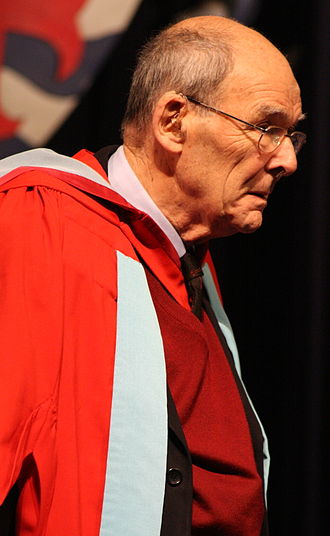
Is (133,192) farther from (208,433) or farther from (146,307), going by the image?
(208,433)

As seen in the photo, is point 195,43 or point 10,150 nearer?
point 195,43

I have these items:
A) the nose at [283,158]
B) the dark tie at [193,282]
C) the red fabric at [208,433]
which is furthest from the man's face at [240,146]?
the red fabric at [208,433]

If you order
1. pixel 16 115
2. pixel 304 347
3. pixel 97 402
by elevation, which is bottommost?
pixel 304 347

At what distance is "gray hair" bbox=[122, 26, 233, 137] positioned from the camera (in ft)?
6.04

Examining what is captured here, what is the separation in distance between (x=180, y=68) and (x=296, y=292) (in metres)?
1.08

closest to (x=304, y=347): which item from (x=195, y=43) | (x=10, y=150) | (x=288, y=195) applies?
(x=288, y=195)

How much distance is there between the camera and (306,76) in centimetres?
274

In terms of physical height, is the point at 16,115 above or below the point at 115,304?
above

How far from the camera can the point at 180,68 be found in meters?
1.86

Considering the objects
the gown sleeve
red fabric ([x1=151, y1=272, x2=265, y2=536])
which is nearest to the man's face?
red fabric ([x1=151, y1=272, x2=265, y2=536])

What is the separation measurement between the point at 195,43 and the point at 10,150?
0.75 m

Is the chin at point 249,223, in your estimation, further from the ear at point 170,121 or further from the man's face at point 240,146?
the ear at point 170,121

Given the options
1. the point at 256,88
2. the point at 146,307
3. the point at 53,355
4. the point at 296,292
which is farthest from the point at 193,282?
the point at 296,292

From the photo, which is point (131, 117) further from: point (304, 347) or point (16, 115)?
point (304, 347)
